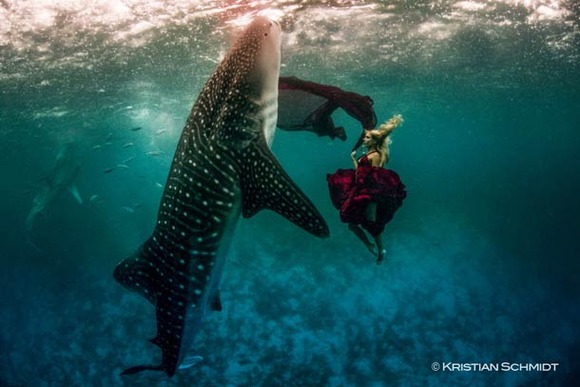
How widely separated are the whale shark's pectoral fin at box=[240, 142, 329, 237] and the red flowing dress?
1.09 metres

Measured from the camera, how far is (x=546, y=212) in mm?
33062

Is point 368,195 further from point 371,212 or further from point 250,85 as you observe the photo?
point 250,85

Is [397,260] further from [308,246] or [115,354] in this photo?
[115,354]

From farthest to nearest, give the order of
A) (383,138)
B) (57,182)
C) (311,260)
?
1. (57,182)
2. (311,260)
3. (383,138)

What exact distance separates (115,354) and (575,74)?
3331 cm

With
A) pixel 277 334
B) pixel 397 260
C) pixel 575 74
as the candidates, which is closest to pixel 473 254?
pixel 397 260

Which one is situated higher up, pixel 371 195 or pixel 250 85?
pixel 250 85

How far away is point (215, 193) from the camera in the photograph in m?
2.49

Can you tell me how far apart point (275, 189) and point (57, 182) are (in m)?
27.0

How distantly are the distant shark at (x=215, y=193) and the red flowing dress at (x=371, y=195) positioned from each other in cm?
109

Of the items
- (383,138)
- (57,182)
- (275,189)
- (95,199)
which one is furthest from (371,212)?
(57,182)

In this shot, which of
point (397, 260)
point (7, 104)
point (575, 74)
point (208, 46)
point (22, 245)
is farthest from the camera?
point (22, 245)

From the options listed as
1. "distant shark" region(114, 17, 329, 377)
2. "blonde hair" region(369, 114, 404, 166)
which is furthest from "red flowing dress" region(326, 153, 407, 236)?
"distant shark" region(114, 17, 329, 377)

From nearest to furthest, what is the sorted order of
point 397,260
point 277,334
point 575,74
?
1. point 277,334
2. point 397,260
3. point 575,74
